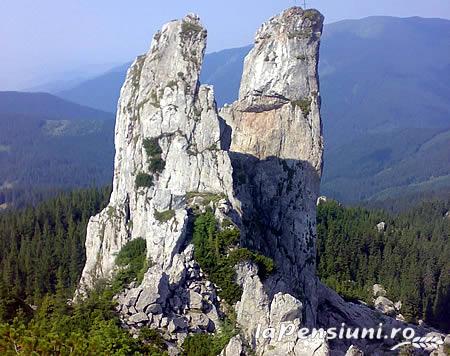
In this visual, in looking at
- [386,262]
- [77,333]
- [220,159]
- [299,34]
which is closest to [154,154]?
[220,159]

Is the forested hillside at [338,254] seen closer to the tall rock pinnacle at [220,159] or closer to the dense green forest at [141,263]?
the dense green forest at [141,263]

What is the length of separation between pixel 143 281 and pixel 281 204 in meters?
14.2

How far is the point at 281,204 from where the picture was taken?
39938mm

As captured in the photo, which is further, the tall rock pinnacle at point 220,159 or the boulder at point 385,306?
the boulder at point 385,306

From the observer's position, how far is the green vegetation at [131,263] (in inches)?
1250

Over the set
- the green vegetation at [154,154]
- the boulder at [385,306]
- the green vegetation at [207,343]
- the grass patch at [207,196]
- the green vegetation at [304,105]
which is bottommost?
the boulder at [385,306]

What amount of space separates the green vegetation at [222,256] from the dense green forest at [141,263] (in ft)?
14.3

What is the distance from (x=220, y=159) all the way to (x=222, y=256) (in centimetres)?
729

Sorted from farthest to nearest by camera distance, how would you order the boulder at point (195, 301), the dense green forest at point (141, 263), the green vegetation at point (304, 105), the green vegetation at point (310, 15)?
the green vegetation at point (310, 15), the green vegetation at point (304, 105), the boulder at point (195, 301), the dense green forest at point (141, 263)

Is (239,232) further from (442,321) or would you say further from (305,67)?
(442,321)

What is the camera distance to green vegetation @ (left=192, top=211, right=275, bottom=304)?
2992cm

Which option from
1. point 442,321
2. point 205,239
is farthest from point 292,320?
point 442,321

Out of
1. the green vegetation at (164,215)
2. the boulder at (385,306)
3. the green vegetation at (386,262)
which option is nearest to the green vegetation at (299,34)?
the green vegetation at (164,215)

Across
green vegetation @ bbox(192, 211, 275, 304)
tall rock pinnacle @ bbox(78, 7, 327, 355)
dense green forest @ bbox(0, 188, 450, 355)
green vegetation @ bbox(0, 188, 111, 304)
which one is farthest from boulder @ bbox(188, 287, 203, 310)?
green vegetation @ bbox(0, 188, 111, 304)
